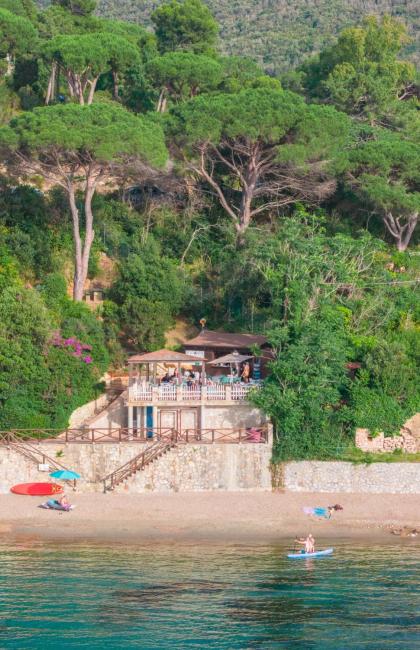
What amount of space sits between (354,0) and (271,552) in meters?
101

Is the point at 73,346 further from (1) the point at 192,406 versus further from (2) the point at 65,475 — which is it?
(2) the point at 65,475

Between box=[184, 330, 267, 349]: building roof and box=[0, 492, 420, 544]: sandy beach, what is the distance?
961 centimetres

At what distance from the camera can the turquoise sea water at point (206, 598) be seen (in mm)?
31719

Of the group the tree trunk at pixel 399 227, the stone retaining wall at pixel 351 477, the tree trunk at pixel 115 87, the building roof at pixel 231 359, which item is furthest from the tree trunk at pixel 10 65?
the stone retaining wall at pixel 351 477

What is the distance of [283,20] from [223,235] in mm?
71922

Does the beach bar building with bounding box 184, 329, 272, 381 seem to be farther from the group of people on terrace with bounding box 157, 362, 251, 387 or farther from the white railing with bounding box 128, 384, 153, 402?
the white railing with bounding box 128, 384, 153, 402

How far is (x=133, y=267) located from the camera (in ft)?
194

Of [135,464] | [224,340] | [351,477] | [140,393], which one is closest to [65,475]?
[135,464]

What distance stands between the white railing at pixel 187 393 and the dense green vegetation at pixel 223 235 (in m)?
1.55

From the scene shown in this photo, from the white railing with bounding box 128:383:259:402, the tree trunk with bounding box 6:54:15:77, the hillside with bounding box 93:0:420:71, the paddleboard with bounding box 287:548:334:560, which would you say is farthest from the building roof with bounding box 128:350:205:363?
the hillside with bounding box 93:0:420:71

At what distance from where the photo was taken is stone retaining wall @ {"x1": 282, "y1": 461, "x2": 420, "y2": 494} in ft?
153

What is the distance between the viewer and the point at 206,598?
34.8m

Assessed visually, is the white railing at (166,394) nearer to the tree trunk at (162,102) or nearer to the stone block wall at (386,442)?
the stone block wall at (386,442)

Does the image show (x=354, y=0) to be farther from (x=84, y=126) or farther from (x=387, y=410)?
(x=387, y=410)
